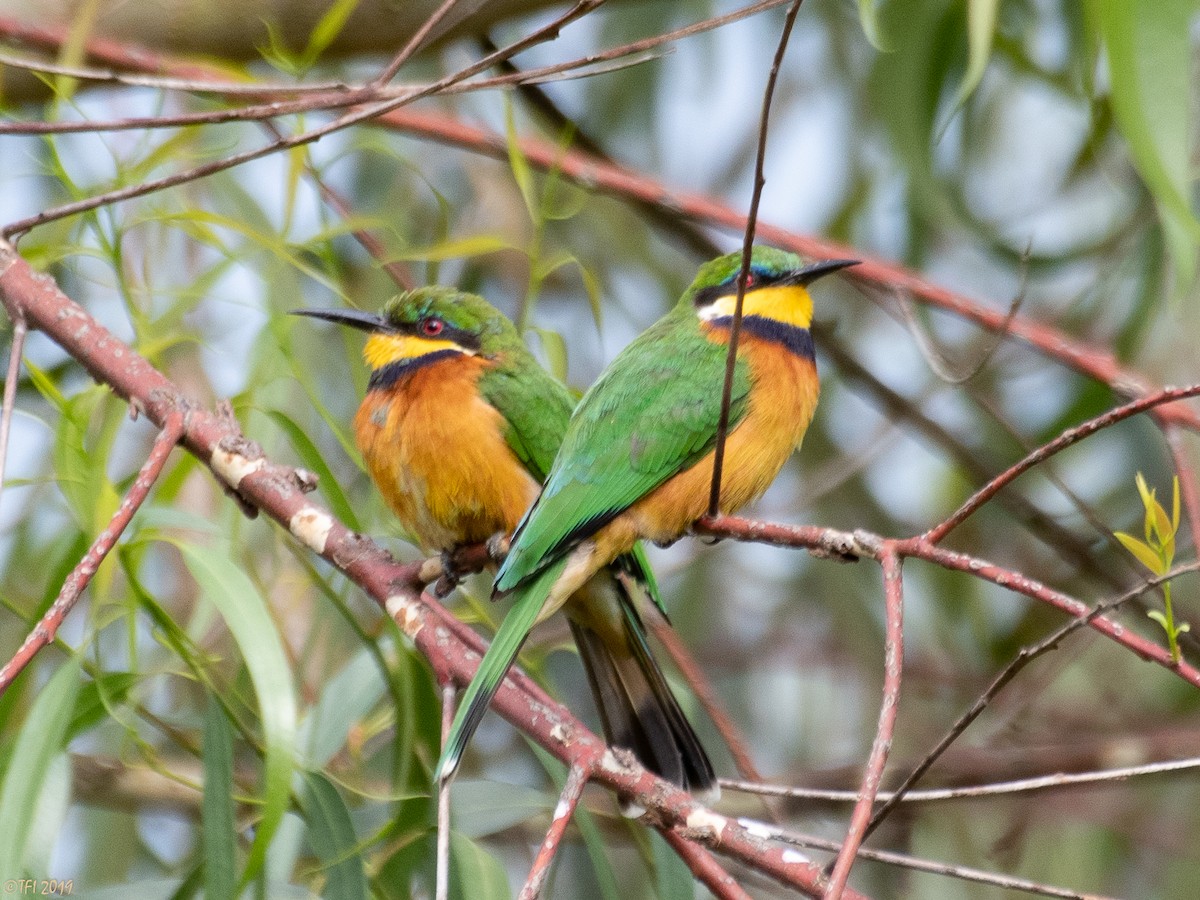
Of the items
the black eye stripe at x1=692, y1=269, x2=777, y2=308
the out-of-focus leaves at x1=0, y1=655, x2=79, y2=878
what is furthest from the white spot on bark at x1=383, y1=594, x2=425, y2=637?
the black eye stripe at x1=692, y1=269, x2=777, y2=308

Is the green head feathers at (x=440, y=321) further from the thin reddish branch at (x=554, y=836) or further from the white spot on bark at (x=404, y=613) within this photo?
the thin reddish branch at (x=554, y=836)

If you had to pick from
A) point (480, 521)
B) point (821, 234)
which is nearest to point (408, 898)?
point (480, 521)

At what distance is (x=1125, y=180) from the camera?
313cm

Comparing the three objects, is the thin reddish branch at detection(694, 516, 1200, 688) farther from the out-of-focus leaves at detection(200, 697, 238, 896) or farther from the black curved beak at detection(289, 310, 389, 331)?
the black curved beak at detection(289, 310, 389, 331)

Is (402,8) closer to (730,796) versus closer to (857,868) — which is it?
(730,796)

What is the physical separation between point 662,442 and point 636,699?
1.32 feet

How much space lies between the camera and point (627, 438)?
197cm

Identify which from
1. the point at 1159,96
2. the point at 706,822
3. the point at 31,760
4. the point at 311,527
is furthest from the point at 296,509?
the point at 1159,96

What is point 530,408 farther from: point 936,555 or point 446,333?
point 936,555

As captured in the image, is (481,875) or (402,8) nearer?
(481,875)

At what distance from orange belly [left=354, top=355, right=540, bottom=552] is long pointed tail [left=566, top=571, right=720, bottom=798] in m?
0.20

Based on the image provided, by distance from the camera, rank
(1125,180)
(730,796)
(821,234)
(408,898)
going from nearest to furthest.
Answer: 1. (408,898)
2. (730,796)
3. (1125,180)
4. (821,234)

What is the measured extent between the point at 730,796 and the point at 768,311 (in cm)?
106

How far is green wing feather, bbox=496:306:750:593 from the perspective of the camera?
184cm
